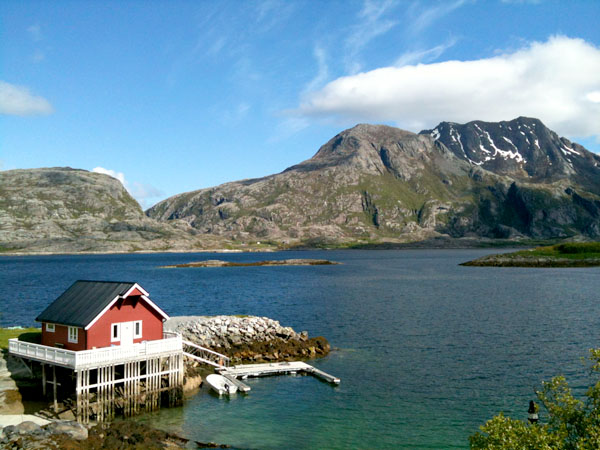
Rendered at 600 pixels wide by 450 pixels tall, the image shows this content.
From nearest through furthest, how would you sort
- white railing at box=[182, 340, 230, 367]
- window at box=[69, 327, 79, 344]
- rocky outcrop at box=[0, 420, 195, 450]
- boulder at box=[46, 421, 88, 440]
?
rocky outcrop at box=[0, 420, 195, 450] → boulder at box=[46, 421, 88, 440] → window at box=[69, 327, 79, 344] → white railing at box=[182, 340, 230, 367]

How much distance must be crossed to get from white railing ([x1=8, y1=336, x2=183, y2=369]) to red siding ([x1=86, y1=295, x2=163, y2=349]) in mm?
1699

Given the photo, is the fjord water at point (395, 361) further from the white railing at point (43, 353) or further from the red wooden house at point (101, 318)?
the white railing at point (43, 353)

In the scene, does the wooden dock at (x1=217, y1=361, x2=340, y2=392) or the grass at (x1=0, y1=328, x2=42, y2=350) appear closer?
the grass at (x1=0, y1=328, x2=42, y2=350)

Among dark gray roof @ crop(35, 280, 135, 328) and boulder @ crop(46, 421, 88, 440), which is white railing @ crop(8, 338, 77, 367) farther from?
boulder @ crop(46, 421, 88, 440)

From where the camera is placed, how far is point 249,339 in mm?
57594

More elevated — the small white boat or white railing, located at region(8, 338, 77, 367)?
white railing, located at region(8, 338, 77, 367)

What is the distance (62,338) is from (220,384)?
13340 millimetres

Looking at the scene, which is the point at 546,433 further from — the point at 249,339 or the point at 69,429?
the point at 249,339

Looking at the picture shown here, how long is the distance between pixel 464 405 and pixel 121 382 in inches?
1053

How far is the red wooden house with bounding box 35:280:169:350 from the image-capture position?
37875mm

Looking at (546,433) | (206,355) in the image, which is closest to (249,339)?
(206,355)

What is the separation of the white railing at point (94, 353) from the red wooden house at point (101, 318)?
74.1 inches

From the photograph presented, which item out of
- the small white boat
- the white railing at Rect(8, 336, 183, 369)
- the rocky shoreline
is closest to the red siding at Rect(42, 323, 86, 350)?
the white railing at Rect(8, 336, 183, 369)

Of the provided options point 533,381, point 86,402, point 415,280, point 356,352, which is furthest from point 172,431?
point 415,280
